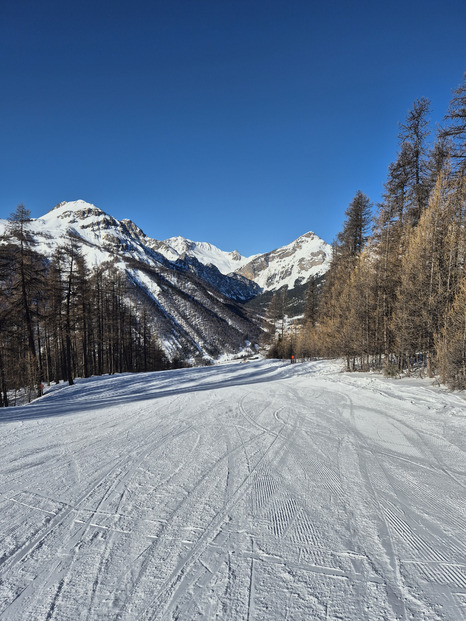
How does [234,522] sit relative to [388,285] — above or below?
below

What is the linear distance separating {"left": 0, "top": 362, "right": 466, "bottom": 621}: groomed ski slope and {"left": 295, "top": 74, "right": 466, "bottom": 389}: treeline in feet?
21.9

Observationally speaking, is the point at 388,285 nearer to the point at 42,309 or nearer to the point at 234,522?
the point at 234,522

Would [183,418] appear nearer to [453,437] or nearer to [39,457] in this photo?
[39,457]

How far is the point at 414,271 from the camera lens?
12891mm

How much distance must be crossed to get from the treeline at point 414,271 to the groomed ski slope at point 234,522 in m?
6.67

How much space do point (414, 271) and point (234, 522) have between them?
521 inches

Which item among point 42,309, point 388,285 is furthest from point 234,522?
point 42,309

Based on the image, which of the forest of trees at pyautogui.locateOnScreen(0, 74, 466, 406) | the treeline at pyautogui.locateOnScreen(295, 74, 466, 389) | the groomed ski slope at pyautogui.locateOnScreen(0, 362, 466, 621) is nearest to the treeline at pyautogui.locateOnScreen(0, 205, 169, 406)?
the forest of trees at pyautogui.locateOnScreen(0, 74, 466, 406)

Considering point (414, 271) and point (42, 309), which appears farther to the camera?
point (42, 309)

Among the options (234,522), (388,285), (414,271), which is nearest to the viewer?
(234,522)

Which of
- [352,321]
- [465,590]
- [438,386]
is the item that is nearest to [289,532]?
[465,590]

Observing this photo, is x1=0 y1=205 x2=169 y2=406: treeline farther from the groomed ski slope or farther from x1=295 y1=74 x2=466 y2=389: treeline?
x1=295 y1=74 x2=466 y2=389: treeline

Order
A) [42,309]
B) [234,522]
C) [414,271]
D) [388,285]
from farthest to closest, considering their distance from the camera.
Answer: [42,309], [388,285], [414,271], [234,522]

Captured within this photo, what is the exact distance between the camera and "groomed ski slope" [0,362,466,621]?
6.52ft
